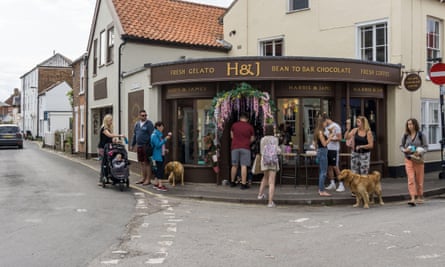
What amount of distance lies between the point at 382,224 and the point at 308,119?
548 cm

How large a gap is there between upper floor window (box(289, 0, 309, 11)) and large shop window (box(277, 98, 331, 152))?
6.42m

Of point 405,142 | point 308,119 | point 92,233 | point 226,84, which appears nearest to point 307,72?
point 308,119

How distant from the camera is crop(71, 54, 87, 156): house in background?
2484 cm

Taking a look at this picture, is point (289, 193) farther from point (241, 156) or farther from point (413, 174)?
point (413, 174)

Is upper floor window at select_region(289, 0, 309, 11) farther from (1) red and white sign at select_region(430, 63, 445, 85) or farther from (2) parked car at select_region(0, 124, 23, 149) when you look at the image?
(2) parked car at select_region(0, 124, 23, 149)

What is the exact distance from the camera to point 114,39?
19.9 metres

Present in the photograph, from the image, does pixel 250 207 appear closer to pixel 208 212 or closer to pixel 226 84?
pixel 208 212

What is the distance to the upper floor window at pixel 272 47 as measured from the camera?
63.2 ft

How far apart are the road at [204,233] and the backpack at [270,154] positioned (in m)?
1.01

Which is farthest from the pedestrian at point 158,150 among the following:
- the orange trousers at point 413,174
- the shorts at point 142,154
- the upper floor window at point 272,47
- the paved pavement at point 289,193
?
the upper floor window at point 272,47

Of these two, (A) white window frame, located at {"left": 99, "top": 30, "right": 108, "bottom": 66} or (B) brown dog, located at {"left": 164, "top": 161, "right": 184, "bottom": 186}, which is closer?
(B) brown dog, located at {"left": 164, "top": 161, "right": 184, "bottom": 186}

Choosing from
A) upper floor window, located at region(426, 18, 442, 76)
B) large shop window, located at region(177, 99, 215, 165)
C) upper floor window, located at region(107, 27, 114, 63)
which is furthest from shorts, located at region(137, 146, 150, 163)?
upper floor window, located at region(426, 18, 442, 76)

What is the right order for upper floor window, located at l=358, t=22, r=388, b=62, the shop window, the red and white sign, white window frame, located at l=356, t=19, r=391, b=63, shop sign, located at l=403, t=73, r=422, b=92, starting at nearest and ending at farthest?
the red and white sign
shop sign, located at l=403, t=73, r=422, b=92
white window frame, located at l=356, t=19, r=391, b=63
upper floor window, located at l=358, t=22, r=388, b=62
the shop window

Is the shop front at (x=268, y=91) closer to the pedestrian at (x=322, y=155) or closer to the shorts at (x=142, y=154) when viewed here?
the shorts at (x=142, y=154)
